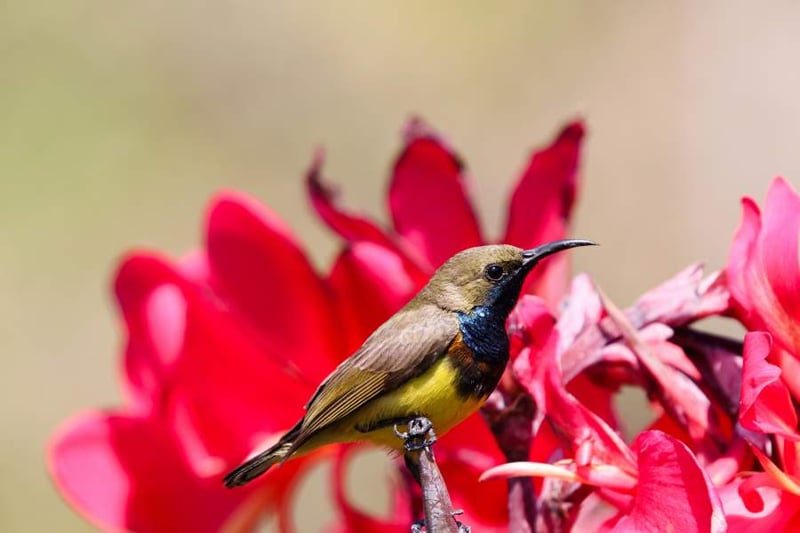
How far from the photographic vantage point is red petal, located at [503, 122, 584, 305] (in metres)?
0.65

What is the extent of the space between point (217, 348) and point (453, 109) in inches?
98.0

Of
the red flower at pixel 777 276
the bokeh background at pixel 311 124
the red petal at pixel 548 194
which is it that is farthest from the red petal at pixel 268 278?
the bokeh background at pixel 311 124

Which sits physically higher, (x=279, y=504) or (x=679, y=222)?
(x=279, y=504)

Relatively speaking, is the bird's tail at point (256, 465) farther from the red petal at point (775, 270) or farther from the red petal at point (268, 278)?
the red petal at point (775, 270)

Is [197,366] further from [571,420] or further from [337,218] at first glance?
[571,420]

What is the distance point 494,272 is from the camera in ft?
2.17

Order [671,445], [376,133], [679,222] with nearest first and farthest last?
[671,445], [679,222], [376,133]

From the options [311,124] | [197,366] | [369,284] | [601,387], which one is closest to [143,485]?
[197,366]

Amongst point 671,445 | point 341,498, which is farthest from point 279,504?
point 671,445

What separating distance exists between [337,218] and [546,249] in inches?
4.6

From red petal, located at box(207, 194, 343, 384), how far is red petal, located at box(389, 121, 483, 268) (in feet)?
0.19

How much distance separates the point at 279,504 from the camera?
30.2 inches

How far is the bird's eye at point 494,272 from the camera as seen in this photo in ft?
2.16

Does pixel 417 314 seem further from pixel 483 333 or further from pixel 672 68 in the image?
pixel 672 68
